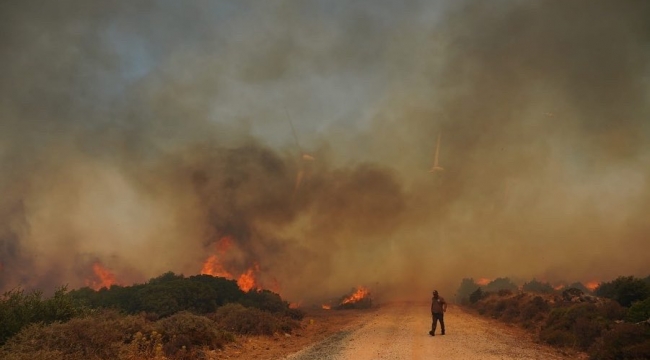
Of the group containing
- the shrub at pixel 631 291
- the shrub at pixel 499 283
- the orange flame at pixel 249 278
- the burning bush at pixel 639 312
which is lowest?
the burning bush at pixel 639 312

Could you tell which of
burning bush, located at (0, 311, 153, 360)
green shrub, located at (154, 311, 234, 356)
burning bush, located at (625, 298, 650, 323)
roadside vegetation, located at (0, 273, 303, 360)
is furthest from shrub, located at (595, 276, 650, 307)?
burning bush, located at (0, 311, 153, 360)

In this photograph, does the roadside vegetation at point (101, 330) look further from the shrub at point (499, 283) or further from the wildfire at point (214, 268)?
the shrub at point (499, 283)

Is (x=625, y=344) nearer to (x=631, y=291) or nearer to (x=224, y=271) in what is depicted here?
(x=631, y=291)

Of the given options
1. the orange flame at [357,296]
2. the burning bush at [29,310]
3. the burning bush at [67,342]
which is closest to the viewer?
the burning bush at [67,342]

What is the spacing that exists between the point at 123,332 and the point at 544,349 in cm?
1740

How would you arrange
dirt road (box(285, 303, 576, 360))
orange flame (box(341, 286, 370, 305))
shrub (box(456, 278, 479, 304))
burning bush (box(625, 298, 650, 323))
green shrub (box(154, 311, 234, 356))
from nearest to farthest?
dirt road (box(285, 303, 576, 360)) < green shrub (box(154, 311, 234, 356)) < burning bush (box(625, 298, 650, 323)) < orange flame (box(341, 286, 370, 305)) < shrub (box(456, 278, 479, 304))

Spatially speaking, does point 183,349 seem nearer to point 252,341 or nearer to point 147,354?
point 147,354

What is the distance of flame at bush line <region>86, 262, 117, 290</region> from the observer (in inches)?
2277

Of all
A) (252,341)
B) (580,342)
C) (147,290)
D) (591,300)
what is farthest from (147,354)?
(591,300)

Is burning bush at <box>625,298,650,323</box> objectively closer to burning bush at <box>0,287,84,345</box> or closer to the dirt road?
the dirt road

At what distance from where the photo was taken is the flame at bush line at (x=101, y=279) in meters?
57.8

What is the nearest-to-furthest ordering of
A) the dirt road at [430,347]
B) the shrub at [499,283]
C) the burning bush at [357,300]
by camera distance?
the dirt road at [430,347] → the burning bush at [357,300] → the shrub at [499,283]

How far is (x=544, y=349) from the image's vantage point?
15984mm

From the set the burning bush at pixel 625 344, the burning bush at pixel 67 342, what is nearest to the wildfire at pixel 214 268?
the burning bush at pixel 67 342
